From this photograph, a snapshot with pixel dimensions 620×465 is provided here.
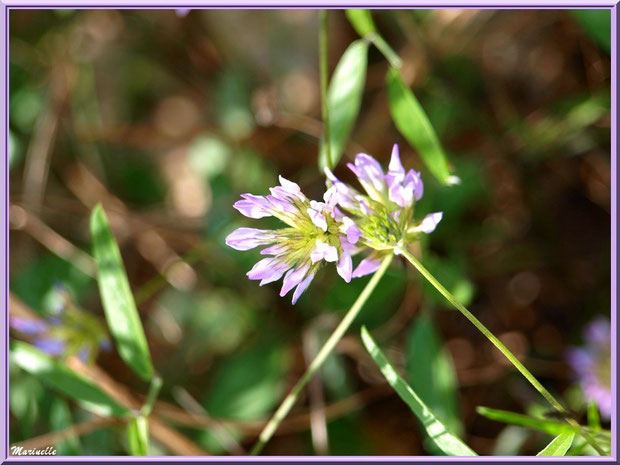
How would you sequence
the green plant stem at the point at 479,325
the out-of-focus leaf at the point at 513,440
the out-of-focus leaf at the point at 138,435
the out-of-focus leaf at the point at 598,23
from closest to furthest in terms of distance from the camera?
the green plant stem at the point at 479,325 < the out-of-focus leaf at the point at 138,435 < the out-of-focus leaf at the point at 598,23 < the out-of-focus leaf at the point at 513,440

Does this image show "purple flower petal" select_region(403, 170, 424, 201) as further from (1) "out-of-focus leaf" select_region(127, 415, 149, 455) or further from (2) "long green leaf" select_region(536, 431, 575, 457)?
(1) "out-of-focus leaf" select_region(127, 415, 149, 455)

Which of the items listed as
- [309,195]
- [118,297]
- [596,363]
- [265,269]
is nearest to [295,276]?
[265,269]

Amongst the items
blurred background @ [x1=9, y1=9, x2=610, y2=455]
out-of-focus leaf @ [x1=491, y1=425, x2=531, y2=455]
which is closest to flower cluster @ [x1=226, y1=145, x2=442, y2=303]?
Result: blurred background @ [x1=9, y1=9, x2=610, y2=455]

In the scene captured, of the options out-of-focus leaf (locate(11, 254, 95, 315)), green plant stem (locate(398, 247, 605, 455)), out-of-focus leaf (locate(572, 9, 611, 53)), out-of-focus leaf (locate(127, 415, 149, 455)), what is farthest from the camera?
out-of-focus leaf (locate(11, 254, 95, 315))

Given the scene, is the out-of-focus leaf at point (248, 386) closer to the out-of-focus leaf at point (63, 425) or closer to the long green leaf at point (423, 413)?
the out-of-focus leaf at point (63, 425)

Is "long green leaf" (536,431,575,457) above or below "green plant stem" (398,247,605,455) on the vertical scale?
below

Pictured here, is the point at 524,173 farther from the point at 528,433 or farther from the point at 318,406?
the point at 318,406

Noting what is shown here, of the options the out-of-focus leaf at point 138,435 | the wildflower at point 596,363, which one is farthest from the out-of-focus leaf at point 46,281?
the wildflower at point 596,363

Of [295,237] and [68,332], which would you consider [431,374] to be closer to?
[295,237]
